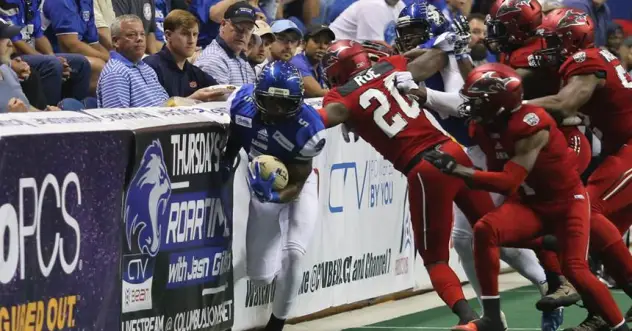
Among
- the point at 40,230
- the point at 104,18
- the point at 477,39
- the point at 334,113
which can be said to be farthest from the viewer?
the point at 477,39

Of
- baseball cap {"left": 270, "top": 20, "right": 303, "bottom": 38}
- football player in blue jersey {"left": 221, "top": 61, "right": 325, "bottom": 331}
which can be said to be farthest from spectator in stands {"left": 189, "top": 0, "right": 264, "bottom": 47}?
football player in blue jersey {"left": 221, "top": 61, "right": 325, "bottom": 331}

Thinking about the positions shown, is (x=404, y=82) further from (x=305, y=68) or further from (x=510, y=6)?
(x=305, y=68)

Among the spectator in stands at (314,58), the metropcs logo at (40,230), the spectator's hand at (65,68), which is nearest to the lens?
the metropcs logo at (40,230)

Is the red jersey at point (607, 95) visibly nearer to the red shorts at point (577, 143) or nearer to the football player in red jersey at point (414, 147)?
the red shorts at point (577, 143)

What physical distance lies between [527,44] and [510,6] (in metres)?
0.31

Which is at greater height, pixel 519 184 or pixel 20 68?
pixel 20 68

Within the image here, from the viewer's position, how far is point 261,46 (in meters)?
11.0

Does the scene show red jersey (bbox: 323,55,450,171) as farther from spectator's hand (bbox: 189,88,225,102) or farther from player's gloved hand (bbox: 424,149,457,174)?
spectator's hand (bbox: 189,88,225,102)

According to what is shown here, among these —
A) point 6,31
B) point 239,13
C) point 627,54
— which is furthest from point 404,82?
point 627,54

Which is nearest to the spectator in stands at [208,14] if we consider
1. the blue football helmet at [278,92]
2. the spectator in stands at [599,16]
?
the blue football helmet at [278,92]

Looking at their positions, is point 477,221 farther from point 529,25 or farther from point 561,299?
point 529,25

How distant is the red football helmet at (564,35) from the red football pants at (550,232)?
121cm

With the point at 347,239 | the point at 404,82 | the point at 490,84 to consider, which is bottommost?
the point at 347,239

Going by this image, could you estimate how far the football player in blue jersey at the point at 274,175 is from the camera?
759cm
